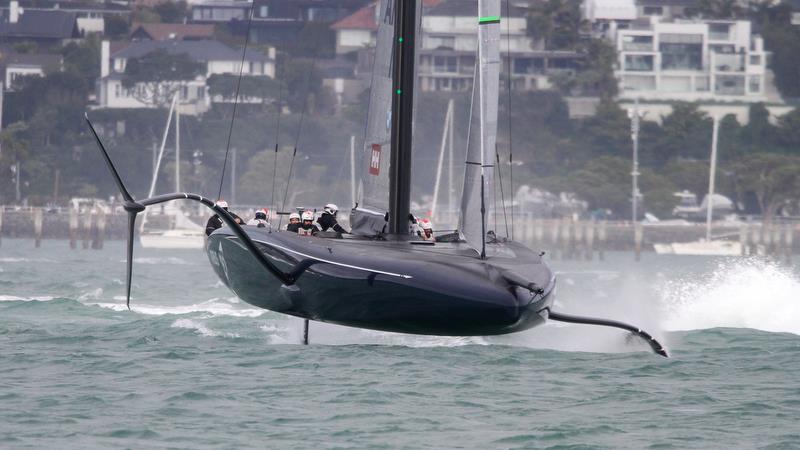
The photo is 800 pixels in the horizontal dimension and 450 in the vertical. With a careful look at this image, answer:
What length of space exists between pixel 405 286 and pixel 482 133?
6.84 ft

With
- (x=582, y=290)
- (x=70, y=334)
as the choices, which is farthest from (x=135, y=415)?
(x=582, y=290)

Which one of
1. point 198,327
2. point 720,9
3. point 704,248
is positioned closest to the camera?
point 198,327

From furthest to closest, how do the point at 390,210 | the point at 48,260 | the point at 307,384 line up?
the point at 48,260 → the point at 390,210 → the point at 307,384

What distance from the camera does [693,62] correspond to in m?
98.4

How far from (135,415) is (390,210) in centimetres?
504

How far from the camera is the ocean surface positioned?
12156mm

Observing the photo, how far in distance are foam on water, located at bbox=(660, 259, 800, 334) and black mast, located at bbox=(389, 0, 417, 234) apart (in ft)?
22.1

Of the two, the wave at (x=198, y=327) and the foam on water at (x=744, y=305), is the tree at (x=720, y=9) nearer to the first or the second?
the foam on water at (x=744, y=305)

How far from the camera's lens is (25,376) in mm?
14977

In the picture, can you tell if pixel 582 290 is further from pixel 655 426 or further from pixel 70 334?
pixel 655 426

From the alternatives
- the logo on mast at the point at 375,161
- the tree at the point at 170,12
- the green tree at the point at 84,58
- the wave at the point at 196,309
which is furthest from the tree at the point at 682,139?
the logo on mast at the point at 375,161

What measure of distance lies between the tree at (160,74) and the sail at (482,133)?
262 ft

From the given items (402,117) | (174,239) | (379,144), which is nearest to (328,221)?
(379,144)

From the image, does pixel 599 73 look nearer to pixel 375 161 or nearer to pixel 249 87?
pixel 249 87
